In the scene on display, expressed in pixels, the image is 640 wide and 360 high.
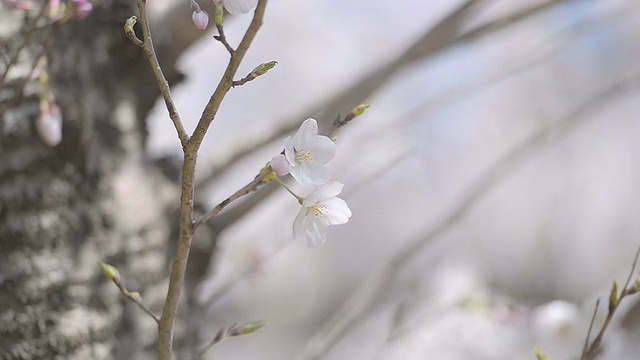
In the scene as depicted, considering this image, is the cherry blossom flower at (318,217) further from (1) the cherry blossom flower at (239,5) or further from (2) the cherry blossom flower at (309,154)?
(1) the cherry blossom flower at (239,5)

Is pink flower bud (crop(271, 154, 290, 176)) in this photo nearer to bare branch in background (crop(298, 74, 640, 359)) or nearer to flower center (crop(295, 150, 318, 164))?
flower center (crop(295, 150, 318, 164))

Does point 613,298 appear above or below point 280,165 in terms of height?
below

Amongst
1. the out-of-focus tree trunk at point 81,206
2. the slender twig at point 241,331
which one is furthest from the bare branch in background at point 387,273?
the slender twig at point 241,331

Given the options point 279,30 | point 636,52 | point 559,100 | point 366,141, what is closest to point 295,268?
point 279,30

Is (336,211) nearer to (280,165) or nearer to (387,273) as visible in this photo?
(280,165)

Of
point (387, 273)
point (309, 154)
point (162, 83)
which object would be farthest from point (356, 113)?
point (387, 273)

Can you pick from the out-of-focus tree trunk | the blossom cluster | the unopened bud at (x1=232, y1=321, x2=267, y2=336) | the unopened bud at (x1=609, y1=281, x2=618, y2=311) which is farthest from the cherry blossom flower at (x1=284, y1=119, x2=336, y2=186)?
the out-of-focus tree trunk
